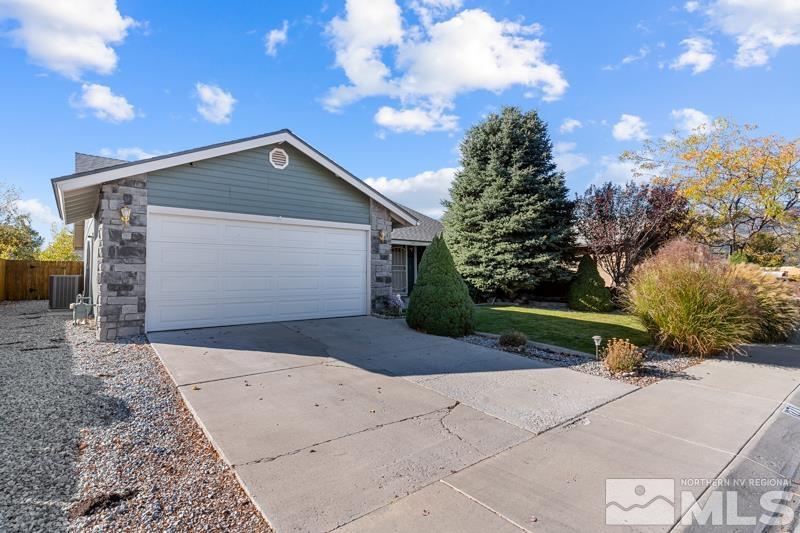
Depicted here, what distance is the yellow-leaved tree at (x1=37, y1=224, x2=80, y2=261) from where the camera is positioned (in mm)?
24141

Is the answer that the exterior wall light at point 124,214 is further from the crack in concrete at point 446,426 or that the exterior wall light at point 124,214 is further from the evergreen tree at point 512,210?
the evergreen tree at point 512,210

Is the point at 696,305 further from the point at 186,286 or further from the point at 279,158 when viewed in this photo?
the point at 186,286

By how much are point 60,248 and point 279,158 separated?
24987 mm

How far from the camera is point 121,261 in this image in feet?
23.5

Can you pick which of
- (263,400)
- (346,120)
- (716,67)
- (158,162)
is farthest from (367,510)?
(716,67)

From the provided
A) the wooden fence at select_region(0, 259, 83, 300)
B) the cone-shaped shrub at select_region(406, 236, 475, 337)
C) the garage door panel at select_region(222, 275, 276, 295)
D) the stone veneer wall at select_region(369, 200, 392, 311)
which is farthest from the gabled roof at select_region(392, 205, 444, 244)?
the wooden fence at select_region(0, 259, 83, 300)

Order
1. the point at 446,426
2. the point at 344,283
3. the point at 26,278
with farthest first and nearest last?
the point at 26,278 → the point at 344,283 → the point at 446,426

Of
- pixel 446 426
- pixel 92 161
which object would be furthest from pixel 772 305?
pixel 92 161

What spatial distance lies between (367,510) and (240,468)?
41.5 inches

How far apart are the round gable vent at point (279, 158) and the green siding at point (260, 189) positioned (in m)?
0.09

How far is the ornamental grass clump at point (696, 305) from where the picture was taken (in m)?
6.70

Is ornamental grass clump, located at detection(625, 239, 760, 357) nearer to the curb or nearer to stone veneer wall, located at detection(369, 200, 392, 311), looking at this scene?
the curb

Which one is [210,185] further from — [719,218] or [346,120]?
[719,218]

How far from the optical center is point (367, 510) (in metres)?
2.40
